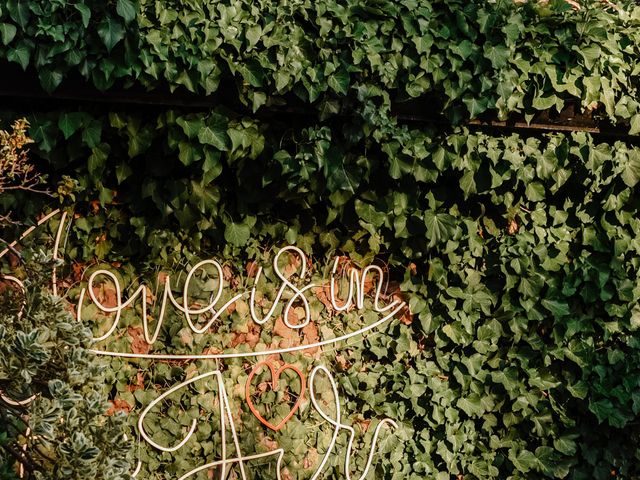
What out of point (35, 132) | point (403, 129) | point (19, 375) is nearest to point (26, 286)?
point (19, 375)

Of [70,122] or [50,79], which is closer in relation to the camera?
[50,79]

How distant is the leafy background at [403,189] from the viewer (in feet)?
12.1

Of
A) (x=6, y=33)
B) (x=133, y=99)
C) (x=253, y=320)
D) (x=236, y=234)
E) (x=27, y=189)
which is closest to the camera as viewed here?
(x=6, y=33)

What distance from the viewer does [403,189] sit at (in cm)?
422

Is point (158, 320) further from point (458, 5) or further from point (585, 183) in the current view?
point (585, 183)

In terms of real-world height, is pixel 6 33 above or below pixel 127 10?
below

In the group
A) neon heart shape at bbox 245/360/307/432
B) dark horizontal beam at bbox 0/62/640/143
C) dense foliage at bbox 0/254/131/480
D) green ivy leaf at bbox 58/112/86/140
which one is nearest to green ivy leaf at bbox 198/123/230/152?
dark horizontal beam at bbox 0/62/640/143

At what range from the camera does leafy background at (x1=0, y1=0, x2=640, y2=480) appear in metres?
3.70

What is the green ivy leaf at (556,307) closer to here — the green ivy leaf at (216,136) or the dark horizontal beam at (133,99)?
the dark horizontal beam at (133,99)

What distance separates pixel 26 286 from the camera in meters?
3.05

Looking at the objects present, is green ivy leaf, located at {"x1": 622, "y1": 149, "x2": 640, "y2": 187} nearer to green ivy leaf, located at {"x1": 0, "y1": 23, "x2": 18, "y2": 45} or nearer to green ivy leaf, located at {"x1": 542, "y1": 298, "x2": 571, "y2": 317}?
green ivy leaf, located at {"x1": 542, "y1": 298, "x2": 571, "y2": 317}

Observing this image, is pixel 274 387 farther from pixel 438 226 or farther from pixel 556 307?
pixel 556 307

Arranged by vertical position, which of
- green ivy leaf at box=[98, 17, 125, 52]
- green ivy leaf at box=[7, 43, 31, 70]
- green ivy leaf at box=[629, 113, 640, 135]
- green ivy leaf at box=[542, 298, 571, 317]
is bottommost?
green ivy leaf at box=[542, 298, 571, 317]

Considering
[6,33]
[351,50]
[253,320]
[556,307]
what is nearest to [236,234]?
[253,320]
